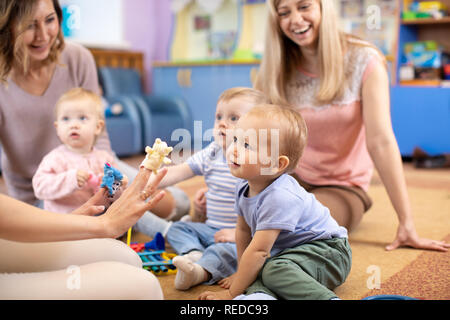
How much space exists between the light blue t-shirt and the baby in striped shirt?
21cm

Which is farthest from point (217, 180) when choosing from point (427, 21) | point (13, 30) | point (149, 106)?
point (149, 106)

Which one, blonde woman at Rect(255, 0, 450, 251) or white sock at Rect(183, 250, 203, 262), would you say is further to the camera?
blonde woman at Rect(255, 0, 450, 251)

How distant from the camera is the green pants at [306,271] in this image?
1098 mm

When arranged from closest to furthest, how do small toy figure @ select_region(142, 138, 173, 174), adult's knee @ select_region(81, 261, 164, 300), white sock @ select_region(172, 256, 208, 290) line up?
adult's knee @ select_region(81, 261, 164, 300), small toy figure @ select_region(142, 138, 173, 174), white sock @ select_region(172, 256, 208, 290)

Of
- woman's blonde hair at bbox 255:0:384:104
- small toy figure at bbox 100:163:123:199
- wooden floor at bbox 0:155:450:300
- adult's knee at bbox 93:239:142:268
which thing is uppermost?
woman's blonde hair at bbox 255:0:384:104

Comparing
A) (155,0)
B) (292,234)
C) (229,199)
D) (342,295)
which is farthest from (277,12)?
(155,0)

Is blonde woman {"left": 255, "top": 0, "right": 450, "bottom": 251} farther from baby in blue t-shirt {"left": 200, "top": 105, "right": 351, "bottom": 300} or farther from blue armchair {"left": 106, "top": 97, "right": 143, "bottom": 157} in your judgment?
blue armchair {"left": 106, "top": 97, "right": 143, "bottom": 157}

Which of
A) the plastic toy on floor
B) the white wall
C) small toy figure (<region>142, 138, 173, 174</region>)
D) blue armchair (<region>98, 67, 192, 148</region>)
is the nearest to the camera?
small toy figure (<region>142, 138, 173, 174</region>)

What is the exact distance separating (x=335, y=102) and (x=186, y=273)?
80 centimetres

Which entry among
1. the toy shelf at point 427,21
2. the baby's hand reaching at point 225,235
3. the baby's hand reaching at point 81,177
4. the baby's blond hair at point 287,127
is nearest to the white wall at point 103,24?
the toy shelf at point 427,21

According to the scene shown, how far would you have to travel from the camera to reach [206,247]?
1.57 metres

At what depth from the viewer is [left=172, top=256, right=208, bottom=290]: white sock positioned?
1261mm

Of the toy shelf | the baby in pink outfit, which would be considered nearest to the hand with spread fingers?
the baby in pink outfit
